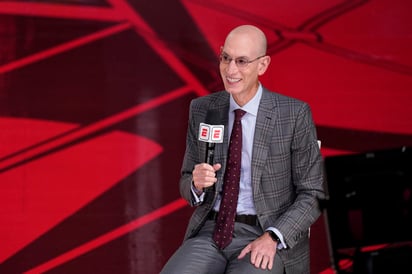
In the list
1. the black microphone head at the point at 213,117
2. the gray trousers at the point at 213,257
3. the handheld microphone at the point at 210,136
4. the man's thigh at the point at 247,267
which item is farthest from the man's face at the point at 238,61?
the man's thigh at the point at 247,267

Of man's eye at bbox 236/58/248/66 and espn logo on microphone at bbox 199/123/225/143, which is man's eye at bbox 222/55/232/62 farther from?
espn logo on microphone at bbox 199/123/225/143

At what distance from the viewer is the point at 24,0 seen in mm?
4531

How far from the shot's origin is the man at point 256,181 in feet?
9.95

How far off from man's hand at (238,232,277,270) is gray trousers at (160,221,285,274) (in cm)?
2

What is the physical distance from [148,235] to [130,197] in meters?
0.23

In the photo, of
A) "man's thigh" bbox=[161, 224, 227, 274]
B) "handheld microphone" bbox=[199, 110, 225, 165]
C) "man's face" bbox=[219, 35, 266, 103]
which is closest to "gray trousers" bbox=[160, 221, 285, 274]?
"man's thigh" bbox=[161, 224, 227, 274]

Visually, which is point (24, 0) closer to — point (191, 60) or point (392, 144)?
point (191, 60)

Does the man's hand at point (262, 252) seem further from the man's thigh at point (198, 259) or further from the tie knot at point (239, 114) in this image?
the tie knot at point (239, 114)

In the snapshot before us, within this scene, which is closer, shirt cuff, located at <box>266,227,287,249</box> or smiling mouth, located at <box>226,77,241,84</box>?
shirt cuff, located at <box>266,227,287,249</box>

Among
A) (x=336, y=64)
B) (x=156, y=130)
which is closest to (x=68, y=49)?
(x=156, y=130)

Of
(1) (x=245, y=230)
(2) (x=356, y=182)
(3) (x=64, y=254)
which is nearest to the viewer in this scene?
(2) (x=356, y=182)

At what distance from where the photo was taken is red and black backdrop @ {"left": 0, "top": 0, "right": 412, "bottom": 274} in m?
4.50

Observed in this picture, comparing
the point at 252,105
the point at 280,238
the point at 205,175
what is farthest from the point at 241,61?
the point at 280,238

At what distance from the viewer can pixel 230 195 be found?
123 inches
